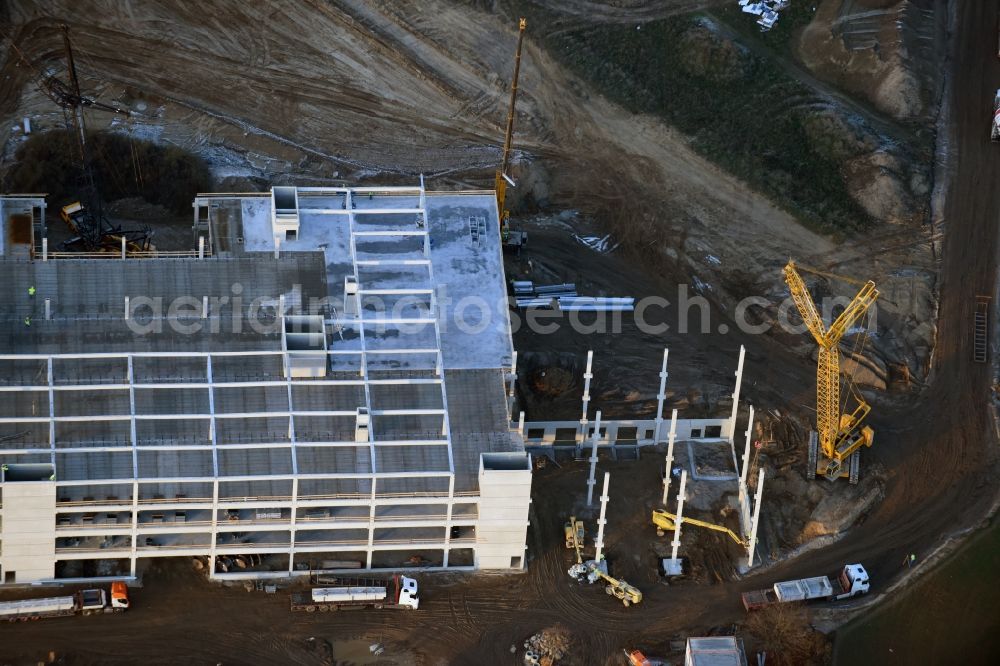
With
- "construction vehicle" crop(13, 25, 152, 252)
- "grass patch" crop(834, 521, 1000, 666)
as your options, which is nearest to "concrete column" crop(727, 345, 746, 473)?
"grass patch" crop(834, 521, 1000, 666)

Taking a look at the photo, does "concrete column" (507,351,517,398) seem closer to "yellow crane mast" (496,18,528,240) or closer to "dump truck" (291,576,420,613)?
"dump truck" (291,576,420,613)

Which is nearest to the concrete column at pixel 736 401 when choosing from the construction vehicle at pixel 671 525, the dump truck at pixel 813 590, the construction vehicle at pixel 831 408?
the construction vehicle at pixel 831 408

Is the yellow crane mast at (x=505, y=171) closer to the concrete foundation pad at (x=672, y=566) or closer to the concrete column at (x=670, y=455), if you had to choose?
the concrete column at (x=670, y=455)

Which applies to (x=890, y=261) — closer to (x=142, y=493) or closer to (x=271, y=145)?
(x=271, y=145)

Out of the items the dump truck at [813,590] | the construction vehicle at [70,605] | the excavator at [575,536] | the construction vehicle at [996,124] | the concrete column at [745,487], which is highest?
the construction vehicle at [996,124]

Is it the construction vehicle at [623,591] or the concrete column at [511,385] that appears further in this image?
the concrete column at [511,385]

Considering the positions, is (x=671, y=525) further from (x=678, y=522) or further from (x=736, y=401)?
(x=736, y=401)

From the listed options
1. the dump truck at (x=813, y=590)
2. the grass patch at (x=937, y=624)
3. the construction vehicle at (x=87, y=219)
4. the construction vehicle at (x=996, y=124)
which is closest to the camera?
the grass patch at (x=937, y=624)
